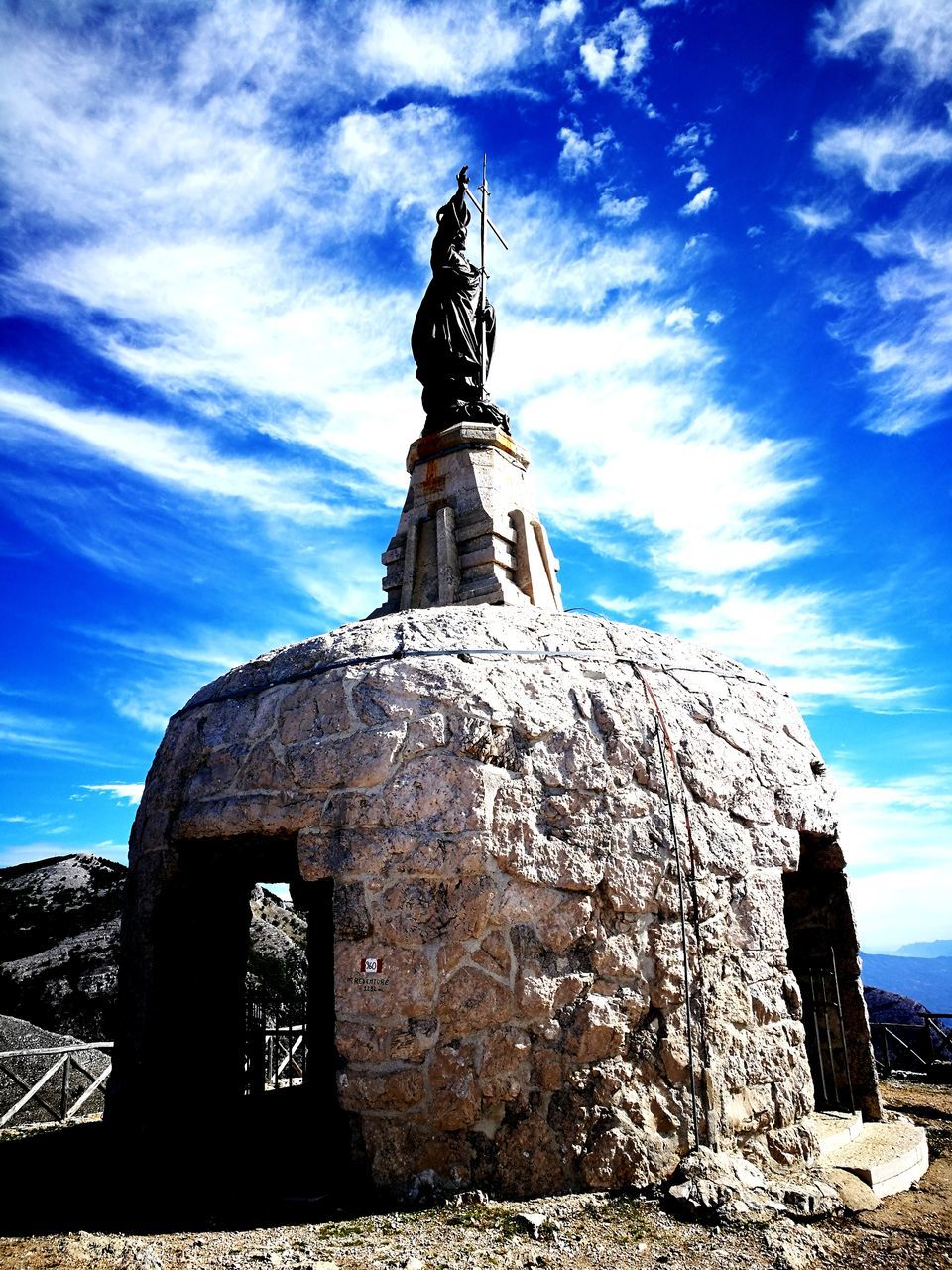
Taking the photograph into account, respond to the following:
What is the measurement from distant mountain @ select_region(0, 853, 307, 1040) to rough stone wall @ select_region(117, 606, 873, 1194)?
6.97 m

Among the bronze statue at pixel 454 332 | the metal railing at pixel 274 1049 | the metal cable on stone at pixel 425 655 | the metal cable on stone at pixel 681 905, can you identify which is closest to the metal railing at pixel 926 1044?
the metal cable on stone at pixel 681 905

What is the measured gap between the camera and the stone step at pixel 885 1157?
4.48m

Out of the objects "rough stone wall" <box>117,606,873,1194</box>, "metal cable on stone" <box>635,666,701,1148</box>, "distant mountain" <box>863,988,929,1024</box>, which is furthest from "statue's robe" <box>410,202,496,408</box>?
"distant mountain" <box>863,988,929,1024</box>

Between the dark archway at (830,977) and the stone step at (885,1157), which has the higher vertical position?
the dark archway at (830,977)

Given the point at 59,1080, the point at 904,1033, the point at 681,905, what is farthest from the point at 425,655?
the point at 904,1033

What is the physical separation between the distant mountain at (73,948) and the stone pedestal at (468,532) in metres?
5.64

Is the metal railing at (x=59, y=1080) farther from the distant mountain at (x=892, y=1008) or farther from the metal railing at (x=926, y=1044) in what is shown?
the distant mountain at (x=892, y=1008)

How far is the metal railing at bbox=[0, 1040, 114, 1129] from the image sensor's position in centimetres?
788

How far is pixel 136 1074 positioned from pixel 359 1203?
63.2 inches

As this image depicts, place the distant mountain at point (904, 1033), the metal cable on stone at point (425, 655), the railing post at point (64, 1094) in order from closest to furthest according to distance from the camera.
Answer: the metal cable on stone at point (425, 655) < the railing post at point (64, 1094) < the distant mountain at point (904, 1033)

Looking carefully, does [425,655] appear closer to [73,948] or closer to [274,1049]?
[274,1049]

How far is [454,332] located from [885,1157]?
29.0 ft

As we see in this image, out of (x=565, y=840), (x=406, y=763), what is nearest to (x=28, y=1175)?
(x=406, y=763)

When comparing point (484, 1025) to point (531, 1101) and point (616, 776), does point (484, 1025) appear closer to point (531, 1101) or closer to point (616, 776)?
point (531, 1101)
